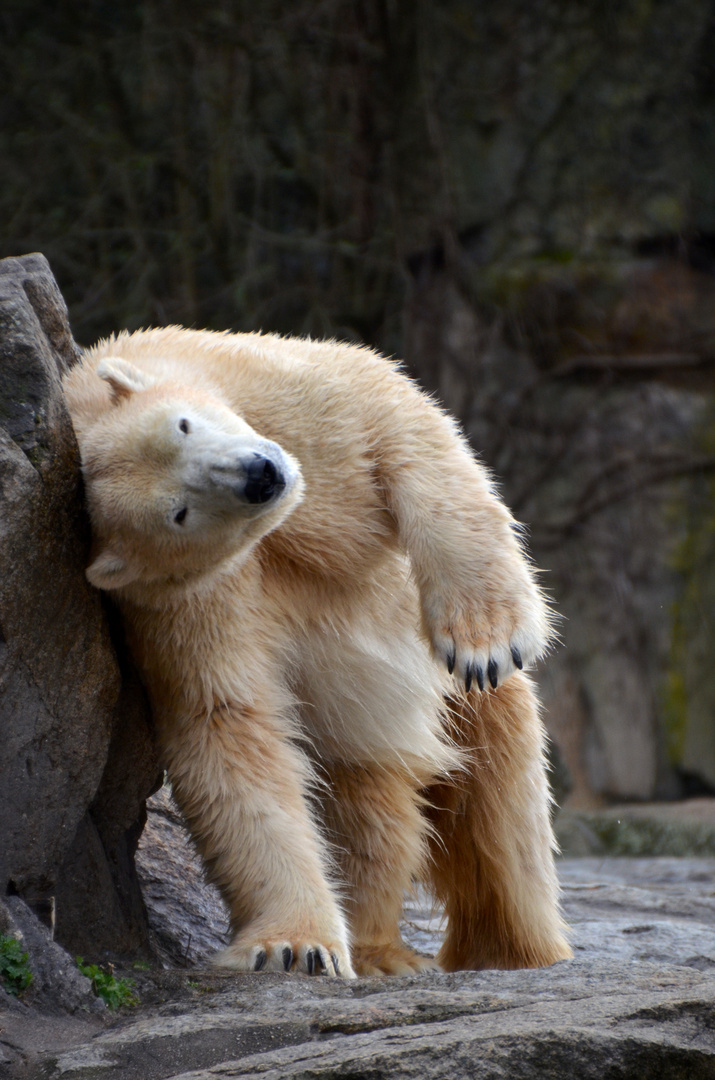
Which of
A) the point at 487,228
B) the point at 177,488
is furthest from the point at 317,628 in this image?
the point at 487,228

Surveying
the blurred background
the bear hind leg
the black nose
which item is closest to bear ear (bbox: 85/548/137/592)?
the black nose

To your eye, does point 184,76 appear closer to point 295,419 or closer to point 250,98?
point 250,98

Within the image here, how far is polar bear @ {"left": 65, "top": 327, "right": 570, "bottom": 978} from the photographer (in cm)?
261

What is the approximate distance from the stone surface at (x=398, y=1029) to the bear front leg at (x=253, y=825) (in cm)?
26

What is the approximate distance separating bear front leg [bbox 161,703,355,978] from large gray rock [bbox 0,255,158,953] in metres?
0.19

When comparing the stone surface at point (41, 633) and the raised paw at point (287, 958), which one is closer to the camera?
the stone surface at point (41, 633)

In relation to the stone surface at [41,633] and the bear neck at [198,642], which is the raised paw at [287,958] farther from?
the bear neck at [198,642]

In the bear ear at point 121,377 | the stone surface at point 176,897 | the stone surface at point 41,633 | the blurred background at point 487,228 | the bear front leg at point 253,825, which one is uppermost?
the blurred background at point 487,228

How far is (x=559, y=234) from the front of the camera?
330 inches

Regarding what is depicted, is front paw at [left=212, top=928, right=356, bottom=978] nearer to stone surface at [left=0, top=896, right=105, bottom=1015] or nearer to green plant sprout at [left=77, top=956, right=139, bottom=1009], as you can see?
green plant sprout at [left=77, top=956, right=139, bottom=1009]

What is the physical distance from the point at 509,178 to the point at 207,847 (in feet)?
21.9

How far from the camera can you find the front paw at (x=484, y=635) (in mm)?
2717

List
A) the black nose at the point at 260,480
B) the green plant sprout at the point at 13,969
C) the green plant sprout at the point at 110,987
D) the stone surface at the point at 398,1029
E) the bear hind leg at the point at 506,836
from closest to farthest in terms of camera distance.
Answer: the stone surface at the point at 398,1029 → the green plant sprout at the point at 13,969 → the green plant sprout at the point at 110,987 → the black nose at the point at 260,480 → the bear hind leg at the point at 506,836

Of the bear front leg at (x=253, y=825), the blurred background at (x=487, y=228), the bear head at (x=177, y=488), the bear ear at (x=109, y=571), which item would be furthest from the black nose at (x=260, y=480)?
the blurred background at (x=487, y=228)
